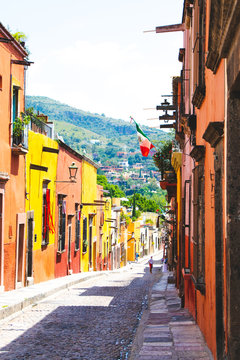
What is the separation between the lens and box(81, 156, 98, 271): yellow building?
28.4 meters

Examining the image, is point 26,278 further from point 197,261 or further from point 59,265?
point 197,261

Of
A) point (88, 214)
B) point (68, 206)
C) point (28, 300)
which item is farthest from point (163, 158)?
point (28, 300)

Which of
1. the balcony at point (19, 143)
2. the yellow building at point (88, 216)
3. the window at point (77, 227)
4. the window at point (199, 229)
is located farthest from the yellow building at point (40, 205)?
the window at point (199, 229)

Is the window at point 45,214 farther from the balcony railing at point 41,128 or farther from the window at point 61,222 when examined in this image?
the window at point 61,222

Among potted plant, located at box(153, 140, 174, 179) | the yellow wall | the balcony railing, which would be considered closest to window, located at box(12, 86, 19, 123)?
the balcony railing

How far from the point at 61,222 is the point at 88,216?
7.64 m

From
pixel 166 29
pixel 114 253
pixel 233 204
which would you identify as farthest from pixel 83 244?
pixel 233 204

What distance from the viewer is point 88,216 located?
30.1 meters

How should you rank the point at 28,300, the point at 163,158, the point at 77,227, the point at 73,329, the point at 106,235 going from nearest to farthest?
1. the point at 73,329
2. the point at 28,300
3. the point at 163,158
4. the point at 77,227
5. the point at 106,235

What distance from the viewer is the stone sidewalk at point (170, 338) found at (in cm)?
783

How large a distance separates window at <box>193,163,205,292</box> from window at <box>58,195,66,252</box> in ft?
41.7

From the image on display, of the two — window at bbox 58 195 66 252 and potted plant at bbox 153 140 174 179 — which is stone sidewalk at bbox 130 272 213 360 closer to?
potted plant at bbox 153 140 174 179

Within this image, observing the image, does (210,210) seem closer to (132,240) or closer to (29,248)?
(29,248)

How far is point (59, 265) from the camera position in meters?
22.4
